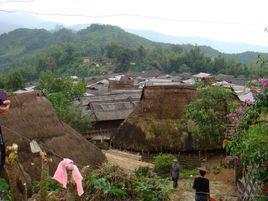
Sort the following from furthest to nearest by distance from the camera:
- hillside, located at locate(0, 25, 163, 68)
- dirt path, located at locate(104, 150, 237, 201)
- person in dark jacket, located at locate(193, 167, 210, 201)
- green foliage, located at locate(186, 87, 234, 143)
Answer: hillside, located at locate(0, 25, 163, 68), green foliage, located at locate(186, 87, 234, 143), dirt path, located at locate(104, 150, 237, 201), person in dark jacket, located at locate(193, 167, 210, 201)

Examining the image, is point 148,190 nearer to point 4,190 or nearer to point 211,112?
point 4,190

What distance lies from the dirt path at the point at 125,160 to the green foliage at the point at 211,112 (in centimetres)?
238

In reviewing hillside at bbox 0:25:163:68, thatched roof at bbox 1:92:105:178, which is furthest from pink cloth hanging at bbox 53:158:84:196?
hillside at bbox 0:25:163:68

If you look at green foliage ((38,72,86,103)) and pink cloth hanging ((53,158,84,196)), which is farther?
green foliage ((38,72,86,103))

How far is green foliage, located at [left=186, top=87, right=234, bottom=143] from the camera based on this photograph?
42.6 ft

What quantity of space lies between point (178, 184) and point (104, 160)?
2.58 metres

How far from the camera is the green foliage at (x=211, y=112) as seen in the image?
1298cm

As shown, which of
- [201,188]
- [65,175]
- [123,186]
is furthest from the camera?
[123,186]

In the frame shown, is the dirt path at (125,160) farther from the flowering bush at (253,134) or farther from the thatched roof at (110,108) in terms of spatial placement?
the thatched roof at (110,108)

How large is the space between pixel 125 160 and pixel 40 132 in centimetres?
481

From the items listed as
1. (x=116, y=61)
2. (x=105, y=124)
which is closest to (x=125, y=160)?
(x=105, y=124)

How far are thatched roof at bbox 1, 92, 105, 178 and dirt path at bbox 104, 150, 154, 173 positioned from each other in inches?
68.7

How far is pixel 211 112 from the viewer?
12859mm

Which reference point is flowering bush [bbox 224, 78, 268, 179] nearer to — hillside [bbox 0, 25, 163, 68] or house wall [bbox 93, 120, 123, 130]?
house wall [bbox 93, 120, 123, 130]
